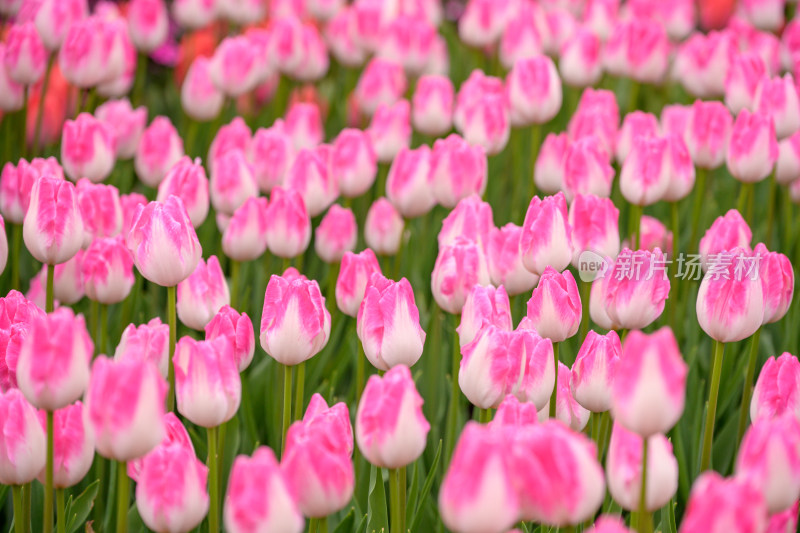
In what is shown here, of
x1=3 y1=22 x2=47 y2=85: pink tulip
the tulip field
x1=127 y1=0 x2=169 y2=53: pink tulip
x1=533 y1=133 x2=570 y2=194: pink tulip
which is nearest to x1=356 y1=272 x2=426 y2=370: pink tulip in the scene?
the tulip field

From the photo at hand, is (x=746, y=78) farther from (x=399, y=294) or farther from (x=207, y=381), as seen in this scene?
(x=207, y=381)

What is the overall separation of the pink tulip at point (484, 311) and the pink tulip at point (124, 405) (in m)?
0.57

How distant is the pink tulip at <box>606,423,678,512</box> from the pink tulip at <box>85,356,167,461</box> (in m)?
0.60

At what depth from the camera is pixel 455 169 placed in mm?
2264

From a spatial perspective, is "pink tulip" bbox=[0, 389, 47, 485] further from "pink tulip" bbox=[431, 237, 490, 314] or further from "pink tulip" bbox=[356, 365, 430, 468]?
"pink tulip" bbox=[431, 237, 490, 314]

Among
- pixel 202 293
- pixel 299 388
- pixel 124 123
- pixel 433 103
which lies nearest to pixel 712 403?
pixel 299 388

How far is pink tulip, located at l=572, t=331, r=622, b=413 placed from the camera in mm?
1460

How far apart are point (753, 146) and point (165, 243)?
1.42 metres

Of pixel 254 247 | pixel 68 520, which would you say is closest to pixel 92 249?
pixel 254 247

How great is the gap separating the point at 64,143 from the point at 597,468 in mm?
1830

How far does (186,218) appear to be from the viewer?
163 cm

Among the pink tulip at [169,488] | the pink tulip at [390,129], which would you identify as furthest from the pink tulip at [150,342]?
the pink tulip at [390,129]

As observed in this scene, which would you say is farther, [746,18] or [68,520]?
[746,18]

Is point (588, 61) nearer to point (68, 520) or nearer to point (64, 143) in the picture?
point (64, 143)
